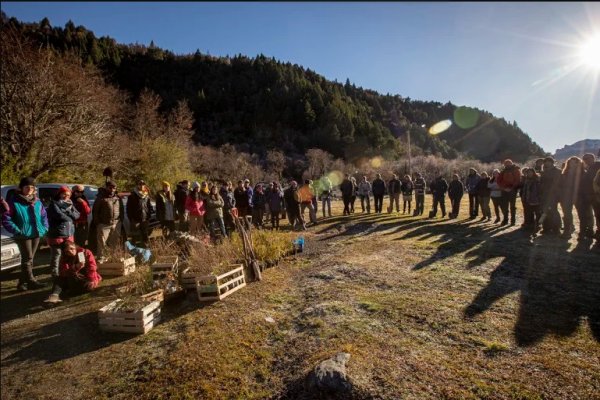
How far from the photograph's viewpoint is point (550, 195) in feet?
25.6

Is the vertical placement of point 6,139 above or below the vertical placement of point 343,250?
above

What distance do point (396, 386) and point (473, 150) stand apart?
11972 cm

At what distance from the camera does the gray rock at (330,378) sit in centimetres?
312

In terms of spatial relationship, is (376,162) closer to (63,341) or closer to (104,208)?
(104,208)

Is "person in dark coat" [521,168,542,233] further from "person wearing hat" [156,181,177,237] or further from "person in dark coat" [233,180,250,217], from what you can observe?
"person wearing hat" [156,181,177,237]

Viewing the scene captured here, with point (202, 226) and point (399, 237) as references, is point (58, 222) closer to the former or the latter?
point (202, 226)

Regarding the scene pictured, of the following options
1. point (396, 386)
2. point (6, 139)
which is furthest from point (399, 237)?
point (6, 139)

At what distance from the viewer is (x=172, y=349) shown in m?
4.14

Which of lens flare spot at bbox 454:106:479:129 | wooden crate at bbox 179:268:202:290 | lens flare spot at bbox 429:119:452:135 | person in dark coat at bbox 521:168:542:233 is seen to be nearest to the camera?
wooden crate at bbox 179:268:202:290

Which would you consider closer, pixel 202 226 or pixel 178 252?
pixel 178 252

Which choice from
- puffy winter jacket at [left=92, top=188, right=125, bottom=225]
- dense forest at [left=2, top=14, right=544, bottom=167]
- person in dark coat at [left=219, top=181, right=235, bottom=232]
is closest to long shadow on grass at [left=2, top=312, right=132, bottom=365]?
puffy winter jacket at [left=92, top=188, right=125, bottom=225]

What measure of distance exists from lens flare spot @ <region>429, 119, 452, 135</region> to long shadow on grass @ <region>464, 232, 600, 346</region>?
108188 mm

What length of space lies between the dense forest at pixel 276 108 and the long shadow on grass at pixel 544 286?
70.9 meters

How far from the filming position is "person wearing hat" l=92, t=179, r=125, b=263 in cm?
709
